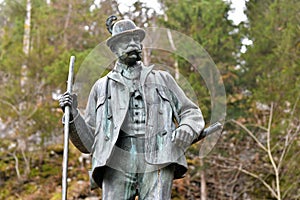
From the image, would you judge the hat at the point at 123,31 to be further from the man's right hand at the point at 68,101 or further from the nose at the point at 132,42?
the man's right hand at the point at 68,101

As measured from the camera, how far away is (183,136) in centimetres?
529

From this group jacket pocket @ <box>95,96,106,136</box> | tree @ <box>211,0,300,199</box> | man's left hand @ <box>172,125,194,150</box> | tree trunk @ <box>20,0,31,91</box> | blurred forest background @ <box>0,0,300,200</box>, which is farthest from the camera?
tree trunk @ <box>20,0,31,91</box>

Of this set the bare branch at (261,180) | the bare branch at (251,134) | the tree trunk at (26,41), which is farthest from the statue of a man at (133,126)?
the tree trunk at (26,41)

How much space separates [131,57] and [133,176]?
1001 mm

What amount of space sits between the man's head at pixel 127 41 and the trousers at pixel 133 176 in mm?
701

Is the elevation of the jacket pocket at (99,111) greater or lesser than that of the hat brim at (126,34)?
lesser

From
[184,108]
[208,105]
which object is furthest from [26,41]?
[184,108]

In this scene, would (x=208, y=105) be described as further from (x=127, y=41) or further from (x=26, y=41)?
(x=127, y=41)

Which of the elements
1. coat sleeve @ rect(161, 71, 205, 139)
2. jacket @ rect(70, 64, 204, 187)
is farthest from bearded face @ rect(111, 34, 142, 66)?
coat sleeve @ rect(161, 71, 205, 139)

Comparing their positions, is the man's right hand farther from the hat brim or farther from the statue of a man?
the hat brim

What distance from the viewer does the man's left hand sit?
529cm

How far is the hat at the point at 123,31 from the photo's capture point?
5.57 meters

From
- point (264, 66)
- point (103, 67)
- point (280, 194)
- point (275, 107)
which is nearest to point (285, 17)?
point (264, 66)

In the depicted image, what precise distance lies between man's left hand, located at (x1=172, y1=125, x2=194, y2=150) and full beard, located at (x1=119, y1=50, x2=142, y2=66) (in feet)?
2.41
